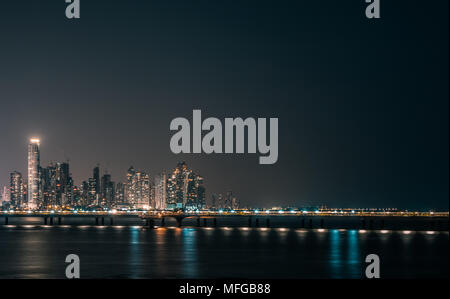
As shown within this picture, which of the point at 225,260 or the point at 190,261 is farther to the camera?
the point at 225,260

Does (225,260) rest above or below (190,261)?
below

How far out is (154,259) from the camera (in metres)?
75.4

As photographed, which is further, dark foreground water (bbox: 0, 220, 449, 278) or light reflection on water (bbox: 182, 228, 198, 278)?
light reflection on water (bbox: 182, 228, 198, 278)

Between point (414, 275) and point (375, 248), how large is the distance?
99.8 feet

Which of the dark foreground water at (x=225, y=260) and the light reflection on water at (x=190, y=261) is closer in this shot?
the dark foreground water at (x=225, y=260)
